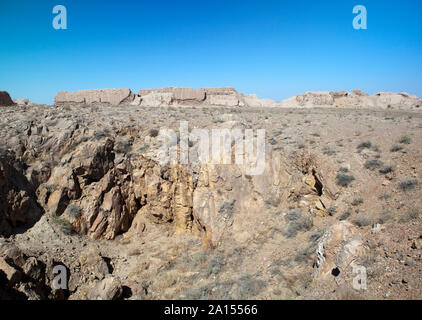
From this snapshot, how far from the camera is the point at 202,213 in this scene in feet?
33.1

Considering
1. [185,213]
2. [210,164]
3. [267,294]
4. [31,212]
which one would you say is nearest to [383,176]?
[267,294]

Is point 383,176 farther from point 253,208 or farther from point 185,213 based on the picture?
point 185,213

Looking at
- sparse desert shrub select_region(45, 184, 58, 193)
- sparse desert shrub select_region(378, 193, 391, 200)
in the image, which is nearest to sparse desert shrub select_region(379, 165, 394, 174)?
sparse desert shrub select_region(378, 193, 391, 200)

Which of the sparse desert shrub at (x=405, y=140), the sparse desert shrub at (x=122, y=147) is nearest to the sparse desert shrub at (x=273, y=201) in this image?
the sparse desert shrub at (x=405, y=140)

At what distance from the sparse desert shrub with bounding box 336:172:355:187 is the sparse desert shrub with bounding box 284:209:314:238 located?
1.87m

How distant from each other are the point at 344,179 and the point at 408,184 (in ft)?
6.33

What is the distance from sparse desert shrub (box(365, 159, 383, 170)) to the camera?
8914 millimetres

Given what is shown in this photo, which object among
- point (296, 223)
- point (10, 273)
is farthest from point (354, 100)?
point (10, 273)

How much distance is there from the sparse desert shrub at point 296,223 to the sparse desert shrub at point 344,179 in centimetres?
187

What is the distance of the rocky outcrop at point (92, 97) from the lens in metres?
21.9

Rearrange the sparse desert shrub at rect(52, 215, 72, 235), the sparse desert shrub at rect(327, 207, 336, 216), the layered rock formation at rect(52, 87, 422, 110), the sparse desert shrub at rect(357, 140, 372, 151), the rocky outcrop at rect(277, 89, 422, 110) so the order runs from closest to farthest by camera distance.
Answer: the sparse desert shrub at rect(327, 207, 336, 216), the sparse desert shrub at rect(52, 215, 72, 235), the sparse desert shrub at rect(357, 140, 372, 151), the layered rock formation at rect(52, 87, 422, 110), the rocky outcrop at rect(277, 89, 422, 110)

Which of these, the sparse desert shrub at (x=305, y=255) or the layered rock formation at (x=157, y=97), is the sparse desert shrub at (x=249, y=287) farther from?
the layered rock formation at (x=157, y=97)

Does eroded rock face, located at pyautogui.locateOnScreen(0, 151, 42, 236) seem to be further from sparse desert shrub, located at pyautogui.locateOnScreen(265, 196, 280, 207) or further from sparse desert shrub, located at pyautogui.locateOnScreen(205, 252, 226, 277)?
sparse desert shrub, located at pyautogui.locateOnScreen(265, 196, 280, 207)

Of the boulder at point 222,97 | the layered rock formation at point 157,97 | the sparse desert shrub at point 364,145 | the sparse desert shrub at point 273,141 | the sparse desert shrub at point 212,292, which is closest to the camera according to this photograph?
the sparse desert shrub at point 212,292
